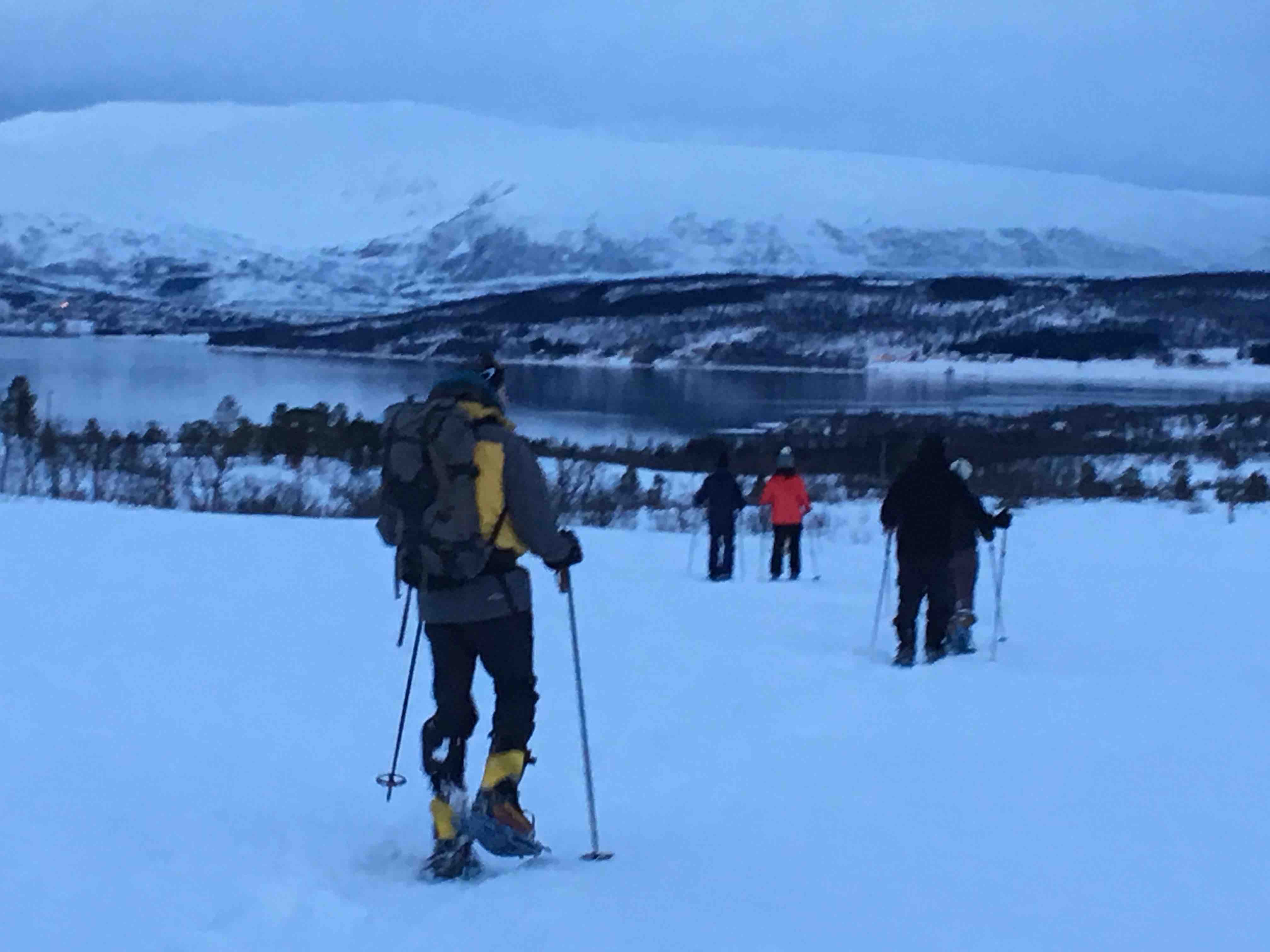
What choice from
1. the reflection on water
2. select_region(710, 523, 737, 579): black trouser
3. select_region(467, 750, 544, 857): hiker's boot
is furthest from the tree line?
select_region(467, 750, 544, 857): hiker's boot

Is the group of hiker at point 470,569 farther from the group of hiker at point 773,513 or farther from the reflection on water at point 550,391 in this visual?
the reflection on water at point 550,391

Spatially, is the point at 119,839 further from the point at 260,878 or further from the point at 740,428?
the point at 740,428

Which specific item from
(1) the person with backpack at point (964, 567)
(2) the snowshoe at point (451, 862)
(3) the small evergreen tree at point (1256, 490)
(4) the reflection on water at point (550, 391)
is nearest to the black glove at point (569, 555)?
(2) the snowshoe at point (451, 862)

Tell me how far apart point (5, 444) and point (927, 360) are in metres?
90.3

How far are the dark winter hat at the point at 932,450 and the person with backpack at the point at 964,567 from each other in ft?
0.85

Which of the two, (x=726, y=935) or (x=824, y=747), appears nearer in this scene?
(x=726, y=935)

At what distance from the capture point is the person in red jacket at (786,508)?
13188 mm

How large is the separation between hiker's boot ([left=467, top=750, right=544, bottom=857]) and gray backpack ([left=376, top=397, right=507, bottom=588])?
1.94 feet

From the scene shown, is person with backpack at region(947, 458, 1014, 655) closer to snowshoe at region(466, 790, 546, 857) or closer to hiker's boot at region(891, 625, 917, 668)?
hiker's boot at region(891, 625, 917, 668)

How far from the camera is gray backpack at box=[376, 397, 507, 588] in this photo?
13.7 ft

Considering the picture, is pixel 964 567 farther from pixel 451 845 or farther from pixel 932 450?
pixel 451 845

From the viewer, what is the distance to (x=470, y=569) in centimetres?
421

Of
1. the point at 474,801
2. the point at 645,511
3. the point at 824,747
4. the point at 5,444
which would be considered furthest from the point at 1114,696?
the point at 5,444

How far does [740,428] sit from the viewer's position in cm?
4866
